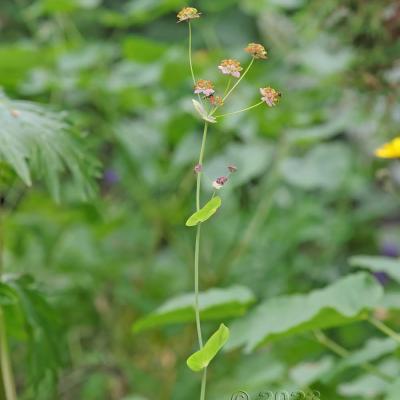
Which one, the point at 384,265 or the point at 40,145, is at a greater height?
the point at 40,145

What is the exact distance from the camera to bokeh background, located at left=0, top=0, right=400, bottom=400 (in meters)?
1.69

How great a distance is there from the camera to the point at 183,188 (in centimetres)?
188

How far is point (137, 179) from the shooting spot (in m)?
1.92

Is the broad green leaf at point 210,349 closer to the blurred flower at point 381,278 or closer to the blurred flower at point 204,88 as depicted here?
the blurred flower at point 204,88

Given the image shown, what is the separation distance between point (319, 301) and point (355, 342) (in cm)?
105

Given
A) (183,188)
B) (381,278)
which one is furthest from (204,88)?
(381,278)

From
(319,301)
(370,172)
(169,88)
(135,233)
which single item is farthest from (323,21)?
(319,301)

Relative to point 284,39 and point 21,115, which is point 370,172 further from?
point 21,115

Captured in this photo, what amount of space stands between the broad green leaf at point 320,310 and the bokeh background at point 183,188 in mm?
428

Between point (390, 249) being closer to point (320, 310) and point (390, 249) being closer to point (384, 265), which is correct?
point (384, 265)

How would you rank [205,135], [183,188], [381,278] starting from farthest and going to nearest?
1. [381,278]
2. [183,188]
3. [205,135]

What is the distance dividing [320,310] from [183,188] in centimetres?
94

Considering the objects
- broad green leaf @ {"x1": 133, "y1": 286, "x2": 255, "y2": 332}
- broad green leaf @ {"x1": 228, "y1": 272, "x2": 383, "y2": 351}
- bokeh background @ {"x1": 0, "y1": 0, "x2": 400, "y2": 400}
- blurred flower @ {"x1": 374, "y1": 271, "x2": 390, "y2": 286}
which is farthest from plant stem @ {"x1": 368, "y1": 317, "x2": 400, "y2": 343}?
blurred flower @ {"x1": 374, "y1": 271, "x2": 390, "y2": 286}

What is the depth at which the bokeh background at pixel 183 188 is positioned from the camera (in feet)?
5.55
